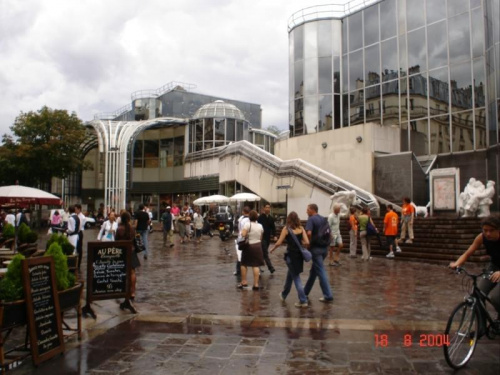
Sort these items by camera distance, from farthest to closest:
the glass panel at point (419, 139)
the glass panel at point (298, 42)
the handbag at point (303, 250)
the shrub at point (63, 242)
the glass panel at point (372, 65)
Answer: the glass panel at point (298, 42), the glass panel at point (372, 65), the glass panel at point (419, 139), the handbag at point (303, 250), the shrub at point (63, 242)

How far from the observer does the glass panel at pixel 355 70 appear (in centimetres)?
3231

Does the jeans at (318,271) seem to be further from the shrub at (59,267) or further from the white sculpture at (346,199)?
the white sculpture at (346,199)

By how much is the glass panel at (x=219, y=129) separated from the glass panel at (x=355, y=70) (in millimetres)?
13912

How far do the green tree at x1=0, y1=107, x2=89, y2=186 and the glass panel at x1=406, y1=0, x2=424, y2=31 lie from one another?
2444 centimetres

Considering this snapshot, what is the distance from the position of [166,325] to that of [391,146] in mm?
23946

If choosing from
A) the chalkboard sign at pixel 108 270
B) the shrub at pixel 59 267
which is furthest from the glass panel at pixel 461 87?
A: the shrub at pixel 59 267

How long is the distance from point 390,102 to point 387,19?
17.4 ft

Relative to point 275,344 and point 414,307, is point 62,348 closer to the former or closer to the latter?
point 275,344

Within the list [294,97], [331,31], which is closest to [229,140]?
[294,97]

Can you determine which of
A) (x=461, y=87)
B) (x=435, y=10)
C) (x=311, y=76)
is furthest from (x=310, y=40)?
(x=461, y=87)

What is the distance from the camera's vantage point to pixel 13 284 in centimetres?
487

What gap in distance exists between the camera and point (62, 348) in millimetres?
5309

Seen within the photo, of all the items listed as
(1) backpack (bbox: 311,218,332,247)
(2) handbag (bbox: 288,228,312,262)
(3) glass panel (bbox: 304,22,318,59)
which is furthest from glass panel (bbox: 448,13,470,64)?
Answer: (2) handbag (bbox: 288,228,312,262)

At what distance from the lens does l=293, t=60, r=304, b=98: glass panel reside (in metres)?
34.0
